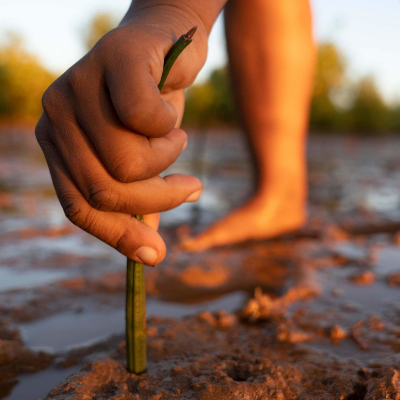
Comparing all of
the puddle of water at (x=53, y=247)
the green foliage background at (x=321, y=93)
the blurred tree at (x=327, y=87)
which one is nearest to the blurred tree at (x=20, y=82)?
the green foliage background at (x=321, y=93)

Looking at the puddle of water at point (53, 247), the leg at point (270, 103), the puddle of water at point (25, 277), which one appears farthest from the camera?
the leg at point (270, 103)

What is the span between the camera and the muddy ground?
657 millimetres

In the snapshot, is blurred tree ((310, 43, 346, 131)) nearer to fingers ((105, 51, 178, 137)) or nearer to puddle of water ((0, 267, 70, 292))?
puddle of water ((0, 267, 70, 292))

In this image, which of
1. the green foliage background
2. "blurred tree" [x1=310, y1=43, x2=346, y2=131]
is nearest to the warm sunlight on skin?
the green foliage background

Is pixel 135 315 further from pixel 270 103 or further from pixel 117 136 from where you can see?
pixel 270 103

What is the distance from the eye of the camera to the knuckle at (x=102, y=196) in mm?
585

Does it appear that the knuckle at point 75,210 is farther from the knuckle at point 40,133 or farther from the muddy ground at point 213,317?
the muddy ground at point 213,317

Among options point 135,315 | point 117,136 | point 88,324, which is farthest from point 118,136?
point 88,324

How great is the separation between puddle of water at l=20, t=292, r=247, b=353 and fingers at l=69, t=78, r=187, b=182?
1.52ft

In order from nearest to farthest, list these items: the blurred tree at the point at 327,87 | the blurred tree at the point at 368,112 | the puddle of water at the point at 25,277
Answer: the puddle of water at the point at 25,277 < the blurred tree at the point at 327,87 < the blurred tree at the point at 368,112

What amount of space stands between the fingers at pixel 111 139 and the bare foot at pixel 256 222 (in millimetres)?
1096

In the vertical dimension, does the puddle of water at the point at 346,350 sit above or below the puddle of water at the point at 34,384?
above

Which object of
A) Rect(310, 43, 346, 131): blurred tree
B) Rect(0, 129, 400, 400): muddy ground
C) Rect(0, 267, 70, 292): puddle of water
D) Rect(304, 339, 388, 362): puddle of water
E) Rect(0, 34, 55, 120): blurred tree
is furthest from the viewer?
Rect(0, 34, 55, 120): blurred tree

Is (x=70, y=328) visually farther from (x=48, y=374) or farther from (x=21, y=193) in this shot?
(x=21, y=193)
